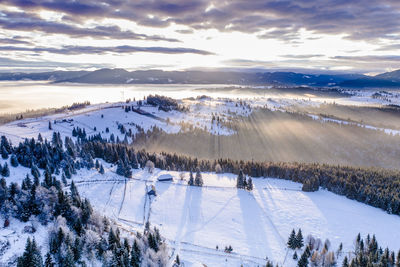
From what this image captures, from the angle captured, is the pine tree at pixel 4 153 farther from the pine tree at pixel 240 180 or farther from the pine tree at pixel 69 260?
the pine tree at pixel 240 180

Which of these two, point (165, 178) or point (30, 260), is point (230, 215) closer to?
point (165, 178)

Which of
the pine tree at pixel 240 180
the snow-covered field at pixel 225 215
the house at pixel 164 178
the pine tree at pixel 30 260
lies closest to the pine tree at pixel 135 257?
the snow-covered field at pixel 225 215

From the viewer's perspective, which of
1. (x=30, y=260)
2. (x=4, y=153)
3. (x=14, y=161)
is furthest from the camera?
(x=4, y=153)

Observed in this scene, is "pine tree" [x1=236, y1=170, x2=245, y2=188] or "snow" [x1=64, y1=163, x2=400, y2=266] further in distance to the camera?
"pine tree" [x1=236, y1=170, x2=245, y2=188]

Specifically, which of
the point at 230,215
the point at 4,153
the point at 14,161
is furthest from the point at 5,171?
the point at 230,215

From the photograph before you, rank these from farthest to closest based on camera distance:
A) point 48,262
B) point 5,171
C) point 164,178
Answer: point 164,178, point 5,171, point 48,262

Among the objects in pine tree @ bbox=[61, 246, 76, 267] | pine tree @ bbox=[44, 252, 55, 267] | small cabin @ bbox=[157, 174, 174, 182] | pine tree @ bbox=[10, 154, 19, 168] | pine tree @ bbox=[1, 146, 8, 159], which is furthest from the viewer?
small cabin @ bbox=[157, 174, 174, 182]

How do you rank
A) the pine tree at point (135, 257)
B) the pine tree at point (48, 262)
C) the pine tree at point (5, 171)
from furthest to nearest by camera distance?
the pine tree at point (5, 171), the pine tree at point (135, 257), the pine tree at point (48, 262)

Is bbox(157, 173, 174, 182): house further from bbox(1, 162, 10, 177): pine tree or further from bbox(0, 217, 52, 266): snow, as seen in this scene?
bbox(0, 217, 52, 266): snow

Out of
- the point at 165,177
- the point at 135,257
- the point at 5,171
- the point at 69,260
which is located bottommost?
the point at 165,177

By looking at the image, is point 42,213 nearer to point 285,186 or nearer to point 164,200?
point 164,200

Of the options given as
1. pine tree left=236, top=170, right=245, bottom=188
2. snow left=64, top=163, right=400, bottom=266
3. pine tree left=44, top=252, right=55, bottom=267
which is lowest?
snow left=64, top=163, right=400, bottom=266

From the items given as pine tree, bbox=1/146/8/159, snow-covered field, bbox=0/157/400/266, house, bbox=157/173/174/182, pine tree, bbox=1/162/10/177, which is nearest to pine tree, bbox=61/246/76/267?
snow-covered field, bbox=0/157/400/266

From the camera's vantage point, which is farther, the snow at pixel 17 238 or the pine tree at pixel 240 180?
the pine tree at pixel 240 180
